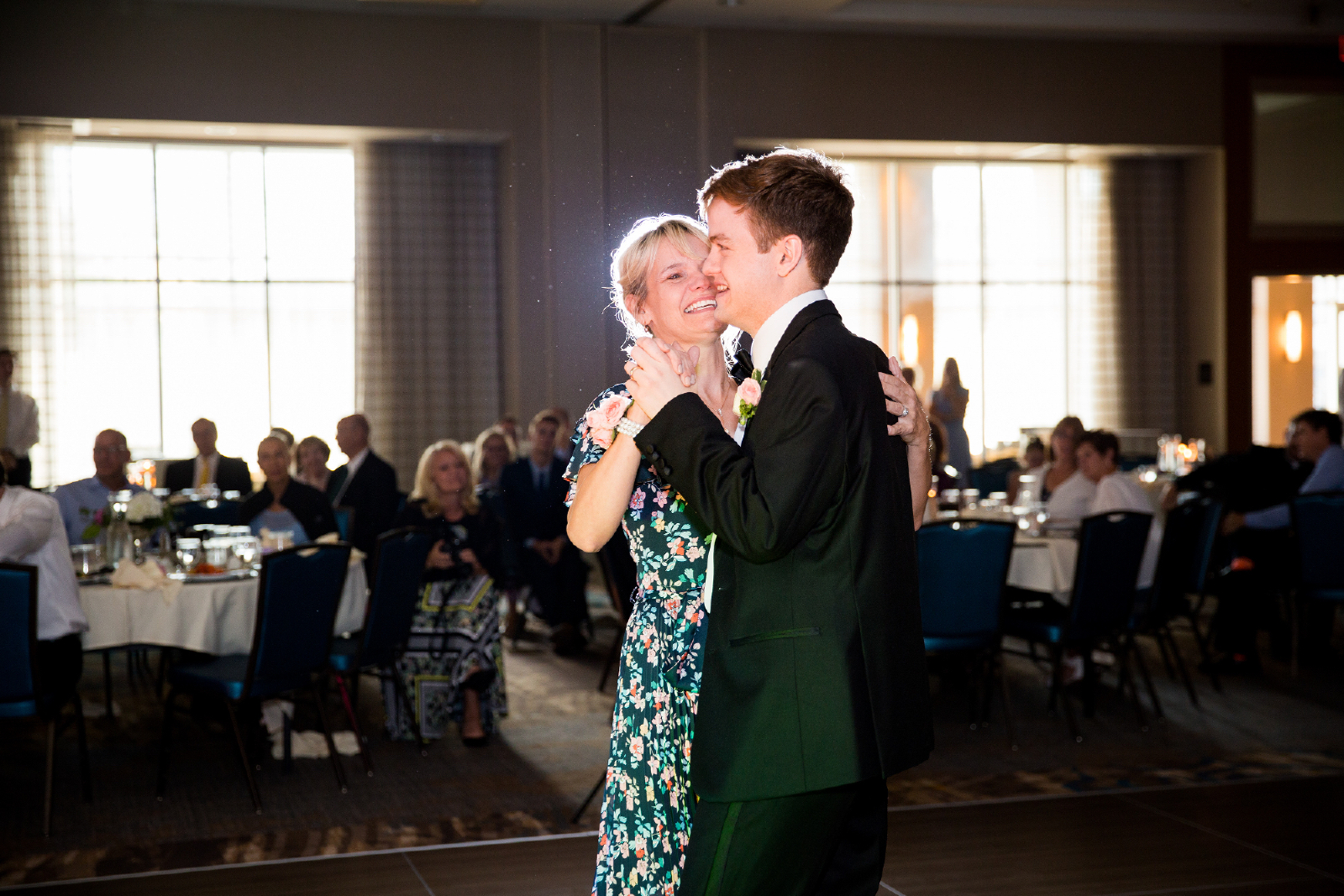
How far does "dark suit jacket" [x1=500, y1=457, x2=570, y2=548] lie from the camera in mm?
7984

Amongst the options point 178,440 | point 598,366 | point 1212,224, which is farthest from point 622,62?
point 1212,224

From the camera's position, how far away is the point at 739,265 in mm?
1767

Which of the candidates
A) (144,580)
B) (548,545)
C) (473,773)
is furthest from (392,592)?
(548,545)

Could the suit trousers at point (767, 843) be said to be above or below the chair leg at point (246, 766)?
above

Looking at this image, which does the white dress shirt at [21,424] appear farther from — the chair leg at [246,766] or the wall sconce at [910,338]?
the wall sconce at [910,338]

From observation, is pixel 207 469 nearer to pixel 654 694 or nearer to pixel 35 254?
pixel 35 254

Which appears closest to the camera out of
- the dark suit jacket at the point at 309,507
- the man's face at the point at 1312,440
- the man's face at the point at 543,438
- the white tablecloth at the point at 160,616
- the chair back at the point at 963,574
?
the white tablecloth at the point at 160,616

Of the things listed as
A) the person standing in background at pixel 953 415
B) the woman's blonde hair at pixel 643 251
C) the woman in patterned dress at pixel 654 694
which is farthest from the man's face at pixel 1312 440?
the woman in patterned dress at pixel 654 694

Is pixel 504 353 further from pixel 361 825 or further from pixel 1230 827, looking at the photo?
pixel 1230 827

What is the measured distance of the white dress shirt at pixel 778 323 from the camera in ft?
5.74

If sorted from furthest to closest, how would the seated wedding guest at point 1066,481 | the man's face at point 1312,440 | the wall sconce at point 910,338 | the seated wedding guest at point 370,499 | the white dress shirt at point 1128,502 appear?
the wall sconce at point 910,338 < the man's face at point 1312,440 < the seated wedding guest at point 370,499 < the seated wedding guest at point 1066,481 < the white dress shirt at point 1128,502

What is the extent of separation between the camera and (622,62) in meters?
11.2

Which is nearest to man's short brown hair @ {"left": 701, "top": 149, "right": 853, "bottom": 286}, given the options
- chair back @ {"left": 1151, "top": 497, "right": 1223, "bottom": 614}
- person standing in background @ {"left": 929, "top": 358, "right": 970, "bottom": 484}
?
chair back @ {"left": 1151, "top": 497, "right": 1223, "bottom": 614}

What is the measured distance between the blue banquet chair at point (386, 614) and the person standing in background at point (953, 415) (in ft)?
17.2
